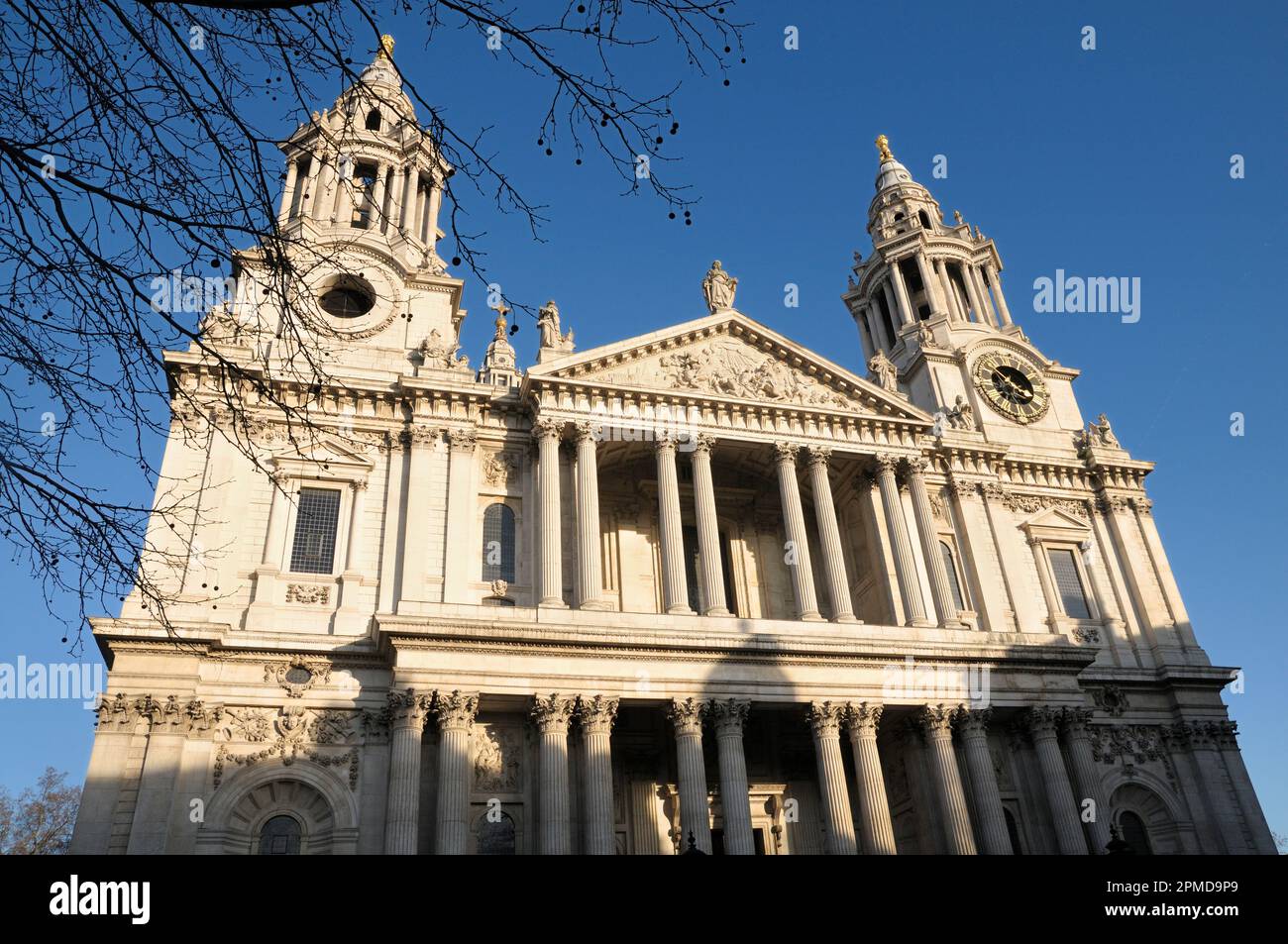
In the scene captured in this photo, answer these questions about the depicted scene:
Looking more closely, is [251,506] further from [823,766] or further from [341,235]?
[823,766]

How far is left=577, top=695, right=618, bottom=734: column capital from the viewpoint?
2298 cm

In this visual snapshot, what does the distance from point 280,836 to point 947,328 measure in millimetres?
32090

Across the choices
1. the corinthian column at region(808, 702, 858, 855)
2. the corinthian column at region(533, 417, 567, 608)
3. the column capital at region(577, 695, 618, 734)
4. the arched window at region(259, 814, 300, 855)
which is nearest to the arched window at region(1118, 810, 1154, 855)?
the corinthian column at region(808, 702, 858, 855)

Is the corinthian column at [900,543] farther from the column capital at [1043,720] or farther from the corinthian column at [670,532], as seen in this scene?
the corinthian column at [670,532]

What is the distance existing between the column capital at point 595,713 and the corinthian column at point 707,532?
438 centimetres

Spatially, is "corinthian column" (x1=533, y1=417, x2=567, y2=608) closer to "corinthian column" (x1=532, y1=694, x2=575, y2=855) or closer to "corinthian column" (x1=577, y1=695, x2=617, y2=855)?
"corinthian column" (x1=532, y1=694, x2=575, y2=855)

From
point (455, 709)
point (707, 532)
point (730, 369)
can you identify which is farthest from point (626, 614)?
point (730, 369)

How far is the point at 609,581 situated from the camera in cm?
2969

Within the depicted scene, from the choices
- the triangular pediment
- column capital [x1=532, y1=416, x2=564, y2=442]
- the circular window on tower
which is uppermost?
the circular window on tower

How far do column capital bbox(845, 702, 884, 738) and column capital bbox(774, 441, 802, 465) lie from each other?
27.2ft

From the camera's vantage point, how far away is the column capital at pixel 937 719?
2572cm

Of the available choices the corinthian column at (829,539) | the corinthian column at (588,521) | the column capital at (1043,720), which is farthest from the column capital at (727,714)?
the column capital at (1043,720)
